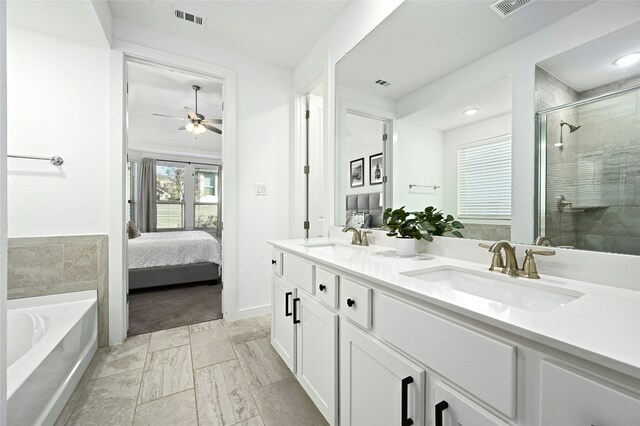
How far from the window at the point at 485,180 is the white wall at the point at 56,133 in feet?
8.33

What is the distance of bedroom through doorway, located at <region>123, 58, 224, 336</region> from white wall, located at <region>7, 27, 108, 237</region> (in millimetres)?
236

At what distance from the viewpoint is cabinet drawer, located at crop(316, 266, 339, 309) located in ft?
3.83

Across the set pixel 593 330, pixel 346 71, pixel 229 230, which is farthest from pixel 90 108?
pixel 593 330

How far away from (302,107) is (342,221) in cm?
143

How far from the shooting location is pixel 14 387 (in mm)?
1010

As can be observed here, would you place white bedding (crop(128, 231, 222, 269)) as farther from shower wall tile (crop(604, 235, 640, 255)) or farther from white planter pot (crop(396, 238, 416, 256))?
shower wall tile (crop(604, 235, 640, 255))

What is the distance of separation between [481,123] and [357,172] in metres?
0.92

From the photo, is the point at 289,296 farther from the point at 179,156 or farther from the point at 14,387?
the point at 179,156

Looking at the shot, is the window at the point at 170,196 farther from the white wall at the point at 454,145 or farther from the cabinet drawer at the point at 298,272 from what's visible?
the white wall at the point at 454,145

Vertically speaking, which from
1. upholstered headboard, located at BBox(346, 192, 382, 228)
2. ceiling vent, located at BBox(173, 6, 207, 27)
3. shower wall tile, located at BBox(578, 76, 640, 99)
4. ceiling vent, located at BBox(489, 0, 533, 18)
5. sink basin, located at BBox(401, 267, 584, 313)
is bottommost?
sink basin, located at BBox(401, 267, 584, 313)

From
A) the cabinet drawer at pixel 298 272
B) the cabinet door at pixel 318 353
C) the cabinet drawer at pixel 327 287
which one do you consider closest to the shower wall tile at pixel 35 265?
the cabinet drawer at pixel 298 272

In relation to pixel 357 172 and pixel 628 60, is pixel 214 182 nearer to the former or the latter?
pixel 357 172

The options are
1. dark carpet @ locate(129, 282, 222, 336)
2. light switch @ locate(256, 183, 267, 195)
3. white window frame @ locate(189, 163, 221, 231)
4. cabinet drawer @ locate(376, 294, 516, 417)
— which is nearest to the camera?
cabinet drawer @ locate(376, 294, 516, 417)

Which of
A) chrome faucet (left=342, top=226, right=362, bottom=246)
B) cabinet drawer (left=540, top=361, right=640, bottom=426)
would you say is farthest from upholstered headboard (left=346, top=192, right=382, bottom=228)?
cabinet drawer (left=540, top=361, right=640, bottom=426)
